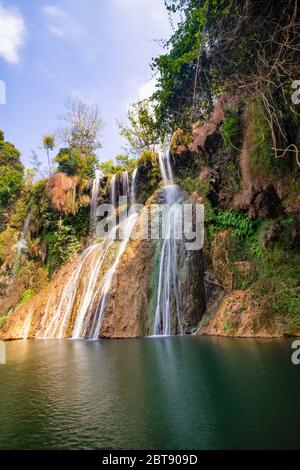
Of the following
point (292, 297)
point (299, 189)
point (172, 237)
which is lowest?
point (292, 297)

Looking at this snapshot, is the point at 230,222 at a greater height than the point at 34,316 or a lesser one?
greater

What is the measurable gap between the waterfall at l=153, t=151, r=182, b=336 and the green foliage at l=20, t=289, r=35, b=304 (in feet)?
28.0

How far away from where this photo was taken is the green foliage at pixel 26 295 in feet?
60.1

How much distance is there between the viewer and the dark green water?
3.27 meters

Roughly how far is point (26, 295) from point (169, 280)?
30.7ft

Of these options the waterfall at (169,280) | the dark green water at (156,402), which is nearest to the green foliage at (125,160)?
the waterfall at (169,280)

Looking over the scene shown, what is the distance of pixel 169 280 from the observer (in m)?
12.5

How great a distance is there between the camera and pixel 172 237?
1345 centimetres

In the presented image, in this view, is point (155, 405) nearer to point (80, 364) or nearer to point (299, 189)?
point (80, 364)

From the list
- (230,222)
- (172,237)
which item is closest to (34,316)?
(172,237)

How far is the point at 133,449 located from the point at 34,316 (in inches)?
538

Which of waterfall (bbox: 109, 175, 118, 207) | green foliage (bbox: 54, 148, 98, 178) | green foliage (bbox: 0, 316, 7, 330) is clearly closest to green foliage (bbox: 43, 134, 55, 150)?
green foliage (bbox: 54, 148, 98, 178)

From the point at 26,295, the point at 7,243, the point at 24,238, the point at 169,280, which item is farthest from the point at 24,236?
the point at 169,280

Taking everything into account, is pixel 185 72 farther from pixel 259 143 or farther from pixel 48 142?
pixel 48 142
